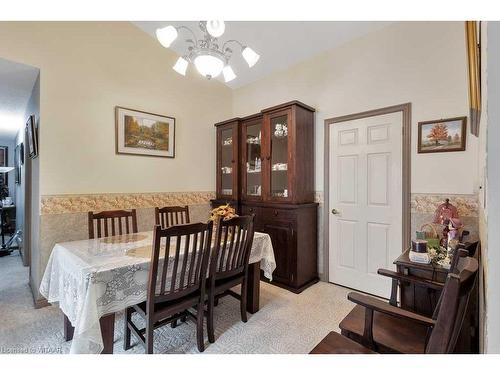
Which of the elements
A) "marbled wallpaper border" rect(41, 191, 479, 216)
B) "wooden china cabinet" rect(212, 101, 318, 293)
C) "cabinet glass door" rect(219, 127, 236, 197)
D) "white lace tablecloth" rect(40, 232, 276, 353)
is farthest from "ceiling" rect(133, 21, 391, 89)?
"white lace tablecloth" rect(40, 232, 276, 353)

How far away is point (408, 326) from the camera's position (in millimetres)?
1433

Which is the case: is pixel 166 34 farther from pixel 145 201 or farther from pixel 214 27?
pixel 145 201

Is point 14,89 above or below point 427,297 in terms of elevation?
above

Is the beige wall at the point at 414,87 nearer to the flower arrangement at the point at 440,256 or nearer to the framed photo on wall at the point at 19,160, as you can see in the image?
the flower arrangement at the point at 440,256

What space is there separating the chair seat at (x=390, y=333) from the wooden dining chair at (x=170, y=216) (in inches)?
77.3

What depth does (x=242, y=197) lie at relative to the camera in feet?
11.6

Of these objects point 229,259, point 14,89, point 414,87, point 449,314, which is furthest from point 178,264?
point 14,89

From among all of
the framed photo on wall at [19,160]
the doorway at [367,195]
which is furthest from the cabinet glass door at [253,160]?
the framed photo on wall at [19,160]

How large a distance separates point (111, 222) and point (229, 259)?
52.7 inches

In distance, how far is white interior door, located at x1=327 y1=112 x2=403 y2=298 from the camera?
8.37 feet

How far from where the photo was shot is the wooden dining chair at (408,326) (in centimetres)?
91
